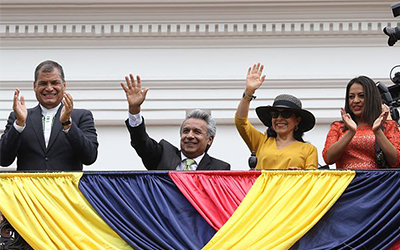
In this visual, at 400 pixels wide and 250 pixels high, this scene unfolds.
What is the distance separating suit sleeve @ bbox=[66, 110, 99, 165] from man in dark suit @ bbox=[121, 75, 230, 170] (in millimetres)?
367

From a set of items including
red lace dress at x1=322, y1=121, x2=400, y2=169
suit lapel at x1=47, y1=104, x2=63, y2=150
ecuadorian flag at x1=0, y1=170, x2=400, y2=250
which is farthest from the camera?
suit lapel at x1=47, y1=104, x2=63, y2=150

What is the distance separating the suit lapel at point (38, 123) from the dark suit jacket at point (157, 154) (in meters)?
0.72

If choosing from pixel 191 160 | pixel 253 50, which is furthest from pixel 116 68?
pixel 191 160

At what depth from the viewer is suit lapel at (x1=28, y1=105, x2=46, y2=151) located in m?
10.6

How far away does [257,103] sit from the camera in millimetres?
14008

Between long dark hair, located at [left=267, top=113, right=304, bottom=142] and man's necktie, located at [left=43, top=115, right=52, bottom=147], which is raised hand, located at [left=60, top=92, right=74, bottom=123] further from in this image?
long dark hair, located at [left=267, top=113, right=304, bottom=142]

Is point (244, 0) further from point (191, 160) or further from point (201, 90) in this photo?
point (191, 160)

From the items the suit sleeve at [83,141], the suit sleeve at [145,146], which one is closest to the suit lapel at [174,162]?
the suit sleeve at [145,146]

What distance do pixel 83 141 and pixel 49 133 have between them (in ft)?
1.43

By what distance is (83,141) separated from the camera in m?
10.4

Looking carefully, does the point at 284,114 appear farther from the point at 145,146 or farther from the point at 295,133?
the point at 145,146

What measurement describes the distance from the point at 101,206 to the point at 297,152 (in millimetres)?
1733

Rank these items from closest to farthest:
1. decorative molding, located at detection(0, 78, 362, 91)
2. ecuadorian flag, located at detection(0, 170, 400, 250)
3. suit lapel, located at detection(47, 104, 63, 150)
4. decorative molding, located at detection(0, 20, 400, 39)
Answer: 1. ecuadorian flag, located at detection(0, 170, 400, 250)
2. suit lapel, located at detection(47, 104, 63, 150)
3. decorative molding, located at detection(0, 78, 362, 91)
4. decorative molding, located at detection(0, 20, 400, 39)

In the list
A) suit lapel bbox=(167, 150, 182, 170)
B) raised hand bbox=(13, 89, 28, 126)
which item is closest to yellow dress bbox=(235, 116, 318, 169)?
suit lapel bbox=(167, 150, 182, 170)
